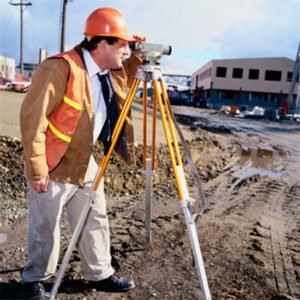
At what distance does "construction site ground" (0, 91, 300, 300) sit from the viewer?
3.14 meters

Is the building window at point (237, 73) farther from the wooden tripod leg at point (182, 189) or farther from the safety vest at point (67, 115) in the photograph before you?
the safety vest at point (67, 115)

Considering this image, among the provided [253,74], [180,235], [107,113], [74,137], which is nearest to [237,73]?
[253,74]

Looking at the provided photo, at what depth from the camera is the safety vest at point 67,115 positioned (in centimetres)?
243

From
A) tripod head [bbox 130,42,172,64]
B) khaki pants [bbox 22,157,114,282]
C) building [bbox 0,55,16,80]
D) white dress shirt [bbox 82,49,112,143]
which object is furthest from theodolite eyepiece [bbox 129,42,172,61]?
building [bbox 0,55,16,80]

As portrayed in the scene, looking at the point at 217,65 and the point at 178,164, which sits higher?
the point at 217,65

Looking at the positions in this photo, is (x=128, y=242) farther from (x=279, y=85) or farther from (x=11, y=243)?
(x=279, y=85)

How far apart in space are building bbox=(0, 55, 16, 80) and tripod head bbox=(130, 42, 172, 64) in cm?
3986

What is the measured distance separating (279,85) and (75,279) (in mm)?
51987

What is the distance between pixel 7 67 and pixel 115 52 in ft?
152

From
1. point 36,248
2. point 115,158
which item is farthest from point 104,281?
point 115,158

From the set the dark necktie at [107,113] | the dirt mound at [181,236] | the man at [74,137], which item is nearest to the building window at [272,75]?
the dirt mound at [181,236]

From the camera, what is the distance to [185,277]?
328 cm

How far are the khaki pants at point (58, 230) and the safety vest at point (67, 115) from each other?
9.0 inches

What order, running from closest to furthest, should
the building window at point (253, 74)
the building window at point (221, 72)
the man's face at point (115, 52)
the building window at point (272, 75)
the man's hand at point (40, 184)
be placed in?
the man's hand at point (40, 184) → the man's face at point (115, 52) → the building window at point (272, 75) → the building window at point (253, 74) → the building window at point (221, 72)
